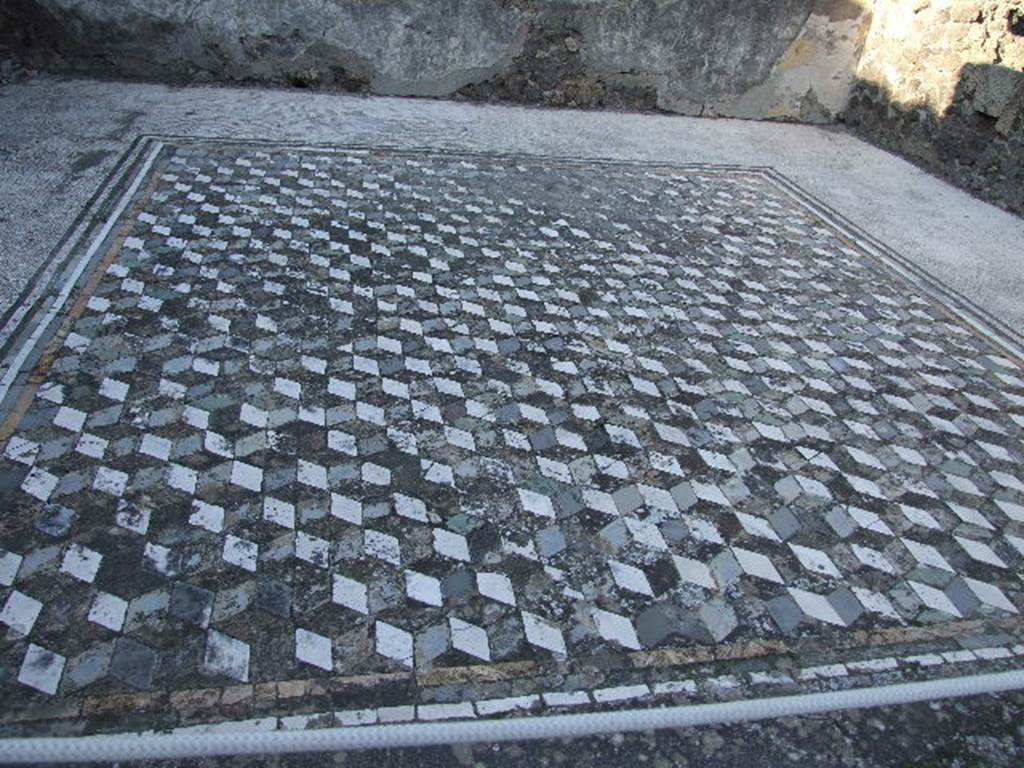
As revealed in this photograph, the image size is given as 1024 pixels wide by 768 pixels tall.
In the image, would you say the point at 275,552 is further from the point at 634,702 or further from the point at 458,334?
the point at 458,334

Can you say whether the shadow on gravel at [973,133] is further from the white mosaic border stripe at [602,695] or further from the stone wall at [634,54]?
the white mosaic border stripe at [602,695]

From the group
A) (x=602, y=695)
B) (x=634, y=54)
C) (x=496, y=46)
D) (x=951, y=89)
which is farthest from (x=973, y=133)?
(x=602, y=695)

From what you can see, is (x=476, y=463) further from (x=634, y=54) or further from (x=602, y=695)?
(x=634, y=54)

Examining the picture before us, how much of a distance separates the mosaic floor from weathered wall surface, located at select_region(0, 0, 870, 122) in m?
2.17

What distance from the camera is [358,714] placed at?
1772 mm

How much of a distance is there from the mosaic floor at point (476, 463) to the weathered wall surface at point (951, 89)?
2.09 metres

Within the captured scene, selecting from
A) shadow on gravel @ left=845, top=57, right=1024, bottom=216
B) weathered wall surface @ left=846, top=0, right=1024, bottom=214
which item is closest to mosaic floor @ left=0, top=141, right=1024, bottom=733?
shadow on gravel @ left=845, top=57, right=1024, bottom=216

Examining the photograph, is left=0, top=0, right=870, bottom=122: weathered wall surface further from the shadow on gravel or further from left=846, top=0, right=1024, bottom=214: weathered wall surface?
the shadow on gravel

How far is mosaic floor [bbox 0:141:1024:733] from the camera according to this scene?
77.8 inches

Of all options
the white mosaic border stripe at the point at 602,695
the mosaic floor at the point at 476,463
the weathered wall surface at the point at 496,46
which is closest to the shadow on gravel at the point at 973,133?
the weathered wall surface at the point at 496,46

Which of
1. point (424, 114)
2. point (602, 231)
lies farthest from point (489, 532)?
point (424, 114)

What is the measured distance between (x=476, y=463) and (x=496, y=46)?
4521 millimetres

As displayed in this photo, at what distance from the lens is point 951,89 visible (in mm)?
5746

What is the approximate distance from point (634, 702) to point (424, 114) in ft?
15.9
